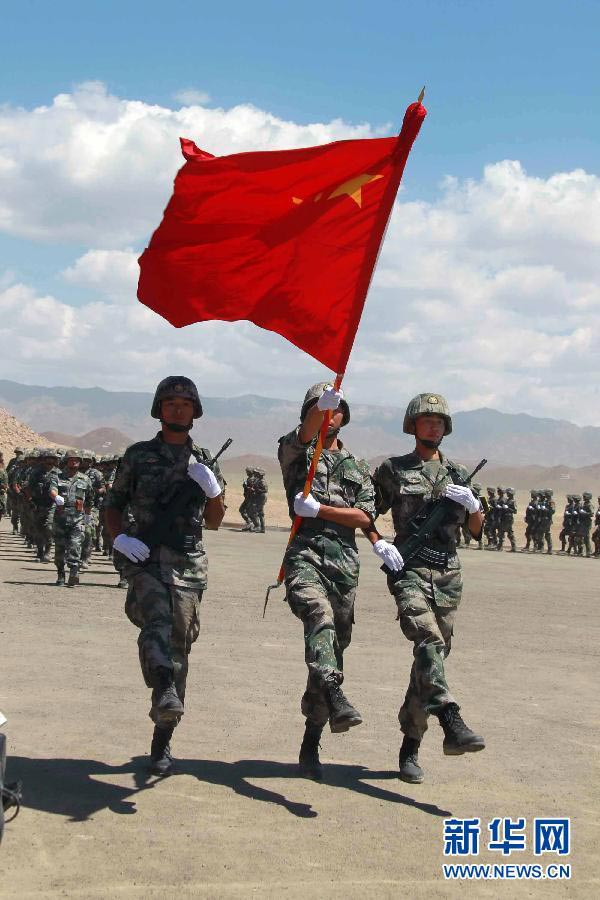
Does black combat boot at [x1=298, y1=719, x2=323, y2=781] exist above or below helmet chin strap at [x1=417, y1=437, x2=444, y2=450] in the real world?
below

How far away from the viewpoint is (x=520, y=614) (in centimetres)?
1817

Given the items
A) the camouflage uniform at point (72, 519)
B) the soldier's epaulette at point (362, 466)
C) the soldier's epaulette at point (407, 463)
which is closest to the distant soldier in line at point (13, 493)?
the camouflage uniform at point (72, 519)

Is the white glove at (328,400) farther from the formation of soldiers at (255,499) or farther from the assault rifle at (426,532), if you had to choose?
the formation of soldiers at (255,499)

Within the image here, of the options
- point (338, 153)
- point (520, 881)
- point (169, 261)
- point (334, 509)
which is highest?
point (338, 153)

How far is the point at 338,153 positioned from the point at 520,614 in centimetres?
1215

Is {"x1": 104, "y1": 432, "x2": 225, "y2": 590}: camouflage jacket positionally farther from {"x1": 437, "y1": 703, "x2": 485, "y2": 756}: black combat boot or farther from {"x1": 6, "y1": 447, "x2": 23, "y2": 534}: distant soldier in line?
{"x1": 6, "y1": 447, "x2": 23, "y2": 534}: distant soldier in line

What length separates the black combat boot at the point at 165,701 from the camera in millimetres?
6332

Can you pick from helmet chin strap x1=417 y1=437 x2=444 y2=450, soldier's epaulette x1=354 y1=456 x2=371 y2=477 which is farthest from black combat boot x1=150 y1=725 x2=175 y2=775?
helmet chin strap x1=417 y1=437 x2=444 y2=450

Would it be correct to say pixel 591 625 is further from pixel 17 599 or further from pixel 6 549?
pixel 6 549

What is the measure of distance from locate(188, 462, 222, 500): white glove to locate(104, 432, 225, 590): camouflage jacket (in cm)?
7

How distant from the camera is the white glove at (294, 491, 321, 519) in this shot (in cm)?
690

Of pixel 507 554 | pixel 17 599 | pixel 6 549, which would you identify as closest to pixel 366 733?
pixel 17 599

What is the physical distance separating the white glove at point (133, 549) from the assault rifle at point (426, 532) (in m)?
1.45

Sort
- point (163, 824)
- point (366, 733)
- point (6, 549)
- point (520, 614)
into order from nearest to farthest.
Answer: point (163, 824) < point (366, 733) < point (520, 614) < point (6, 549)
